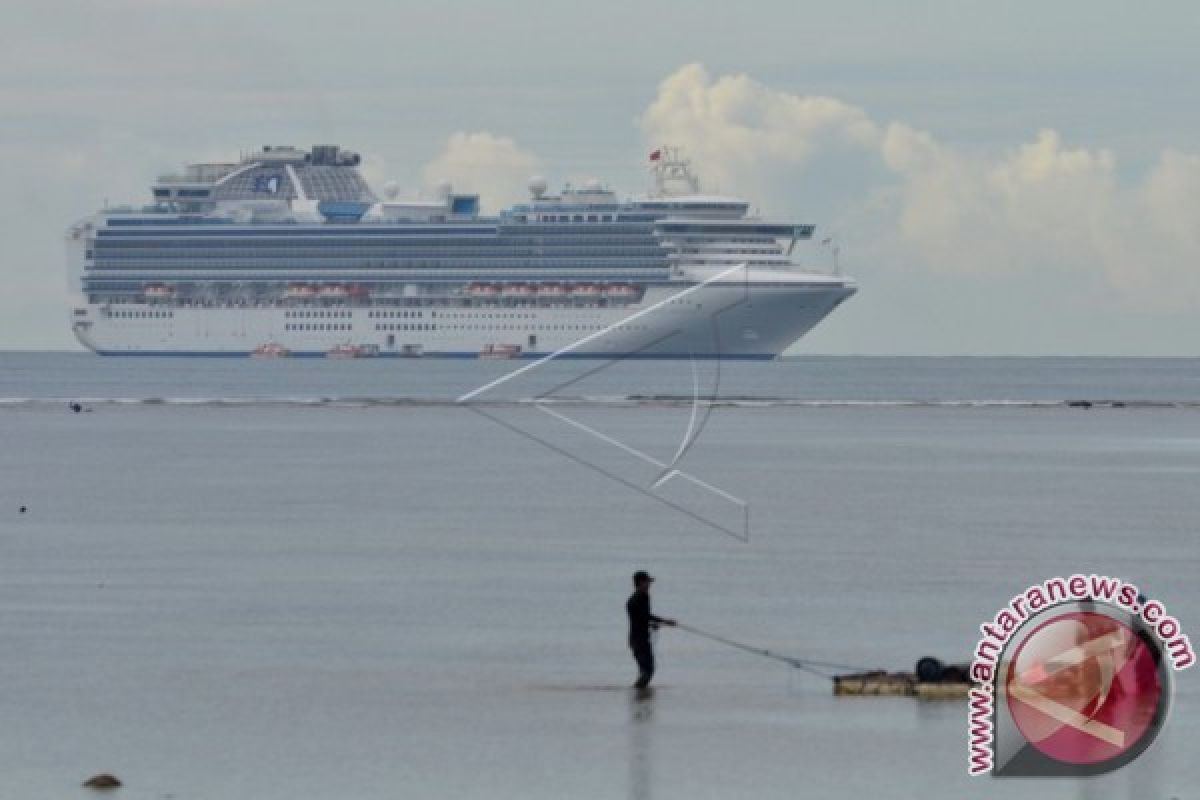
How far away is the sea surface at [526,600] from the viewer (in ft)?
79.2

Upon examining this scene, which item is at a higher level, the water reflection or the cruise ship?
the cruise ship

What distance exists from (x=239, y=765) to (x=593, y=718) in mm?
3838

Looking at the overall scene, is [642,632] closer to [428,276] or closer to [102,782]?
[102,782]

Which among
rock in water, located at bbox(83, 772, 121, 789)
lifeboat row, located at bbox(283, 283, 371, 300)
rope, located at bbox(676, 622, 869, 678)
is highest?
lifeboat row, located at bbox(283, 283, 371, 300)

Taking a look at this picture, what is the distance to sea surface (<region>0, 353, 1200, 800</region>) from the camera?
24.1 m

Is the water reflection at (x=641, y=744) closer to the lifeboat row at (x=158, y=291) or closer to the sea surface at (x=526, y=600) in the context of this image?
the sea surface at (x=526, y=600)

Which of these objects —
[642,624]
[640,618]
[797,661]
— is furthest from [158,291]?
[640,618]

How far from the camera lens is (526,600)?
37.5 meters

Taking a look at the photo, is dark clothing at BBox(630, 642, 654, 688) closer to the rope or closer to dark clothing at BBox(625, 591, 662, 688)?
dark clothing at BBox(625, 591, 662, 688)

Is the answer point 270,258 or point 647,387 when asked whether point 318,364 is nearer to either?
point 270,258

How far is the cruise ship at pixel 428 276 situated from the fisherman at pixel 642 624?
134 m
